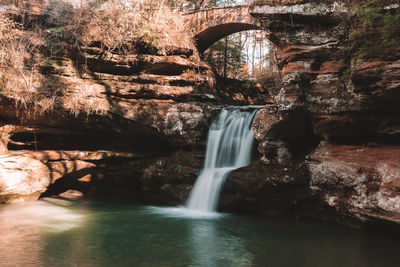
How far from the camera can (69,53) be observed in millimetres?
10695

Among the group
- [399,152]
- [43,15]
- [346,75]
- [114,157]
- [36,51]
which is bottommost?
[114,157]

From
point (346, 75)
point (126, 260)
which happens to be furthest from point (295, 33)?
point (126, 260)

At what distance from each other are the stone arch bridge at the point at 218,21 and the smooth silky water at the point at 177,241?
826 cm

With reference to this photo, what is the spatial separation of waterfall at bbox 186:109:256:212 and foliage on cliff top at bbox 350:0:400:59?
3.73 m

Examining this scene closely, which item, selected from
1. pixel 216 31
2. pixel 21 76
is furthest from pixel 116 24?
pixel 216 31

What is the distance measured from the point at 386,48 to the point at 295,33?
2477mm

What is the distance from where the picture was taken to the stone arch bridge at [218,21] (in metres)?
12.7

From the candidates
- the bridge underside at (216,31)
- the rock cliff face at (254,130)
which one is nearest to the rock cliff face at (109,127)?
the rock cliff face at (254,130)

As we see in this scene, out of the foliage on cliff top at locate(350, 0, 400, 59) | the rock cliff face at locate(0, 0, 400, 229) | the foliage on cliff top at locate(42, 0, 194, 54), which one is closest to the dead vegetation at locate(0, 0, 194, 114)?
the foliage on cliff top at locate(42, 0, 194, 54)

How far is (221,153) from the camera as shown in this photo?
940 cm

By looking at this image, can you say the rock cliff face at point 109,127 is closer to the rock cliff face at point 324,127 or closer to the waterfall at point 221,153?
the waterfall at point 221,153

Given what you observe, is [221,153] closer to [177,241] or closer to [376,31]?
[177,241]

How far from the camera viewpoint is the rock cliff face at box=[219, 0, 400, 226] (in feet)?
19.1

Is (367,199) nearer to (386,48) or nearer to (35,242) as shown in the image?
(386,48)
